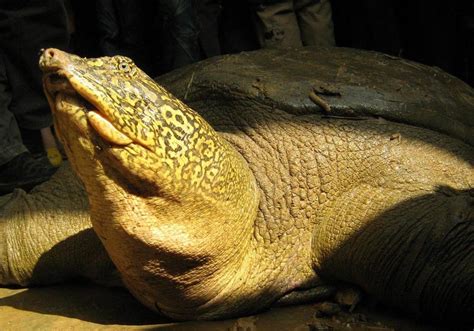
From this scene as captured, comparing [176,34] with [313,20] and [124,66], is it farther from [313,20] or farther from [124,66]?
[124,66]

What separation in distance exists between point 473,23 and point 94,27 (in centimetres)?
303

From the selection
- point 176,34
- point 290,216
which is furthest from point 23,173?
point 290,216

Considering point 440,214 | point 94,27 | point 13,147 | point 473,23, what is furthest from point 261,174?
point 94,27

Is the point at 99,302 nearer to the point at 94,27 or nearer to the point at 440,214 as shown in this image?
the point at 440,214

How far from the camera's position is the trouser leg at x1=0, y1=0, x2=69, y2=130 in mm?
4531

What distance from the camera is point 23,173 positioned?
436cm

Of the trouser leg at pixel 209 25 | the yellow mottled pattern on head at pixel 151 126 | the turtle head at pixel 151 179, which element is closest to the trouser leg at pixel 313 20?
the trouser leg at pixel 209 25

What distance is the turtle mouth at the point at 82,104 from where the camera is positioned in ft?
6.99

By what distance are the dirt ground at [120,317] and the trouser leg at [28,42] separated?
193 centimetres

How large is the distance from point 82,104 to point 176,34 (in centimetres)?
291

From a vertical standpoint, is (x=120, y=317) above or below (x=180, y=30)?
below

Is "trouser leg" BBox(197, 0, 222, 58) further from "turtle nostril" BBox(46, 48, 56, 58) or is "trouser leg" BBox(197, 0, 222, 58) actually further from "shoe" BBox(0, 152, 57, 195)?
"turtle nostril" BBox(46, 48, 56, 58)

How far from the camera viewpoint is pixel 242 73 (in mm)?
3121

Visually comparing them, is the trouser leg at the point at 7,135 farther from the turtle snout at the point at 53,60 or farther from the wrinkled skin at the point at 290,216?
the turtle snout at the point at 53,60
